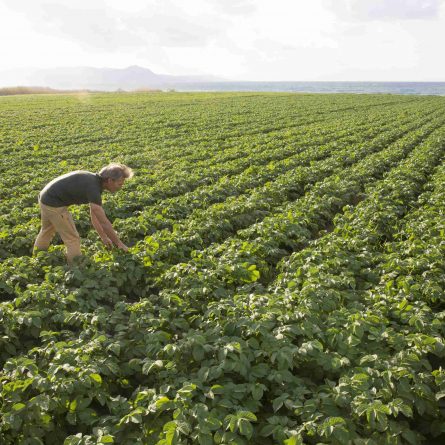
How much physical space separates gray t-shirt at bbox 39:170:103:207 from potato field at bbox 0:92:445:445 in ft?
3.34

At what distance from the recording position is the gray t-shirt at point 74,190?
6781 millimetres

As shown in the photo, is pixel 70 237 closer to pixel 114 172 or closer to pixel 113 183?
pixel 113 183

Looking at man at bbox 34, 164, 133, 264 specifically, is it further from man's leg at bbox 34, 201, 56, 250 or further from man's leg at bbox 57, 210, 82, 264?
man's leg at bbox 34, 201, 56, 250

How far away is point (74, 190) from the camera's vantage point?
6836 mm

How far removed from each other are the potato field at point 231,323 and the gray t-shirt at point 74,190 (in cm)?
102

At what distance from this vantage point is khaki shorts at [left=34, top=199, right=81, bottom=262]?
23.0ft

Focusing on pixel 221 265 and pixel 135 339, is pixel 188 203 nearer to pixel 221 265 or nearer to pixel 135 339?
pixel 221 265

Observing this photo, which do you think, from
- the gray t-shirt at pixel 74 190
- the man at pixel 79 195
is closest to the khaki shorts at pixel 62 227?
the man at pixel 79 195

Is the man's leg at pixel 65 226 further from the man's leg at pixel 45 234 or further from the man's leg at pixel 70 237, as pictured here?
the man's leg at pixel 45 234

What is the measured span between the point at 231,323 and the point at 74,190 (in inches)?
141

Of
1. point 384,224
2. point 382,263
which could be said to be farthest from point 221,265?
point 384,224

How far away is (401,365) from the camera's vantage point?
4.31 m

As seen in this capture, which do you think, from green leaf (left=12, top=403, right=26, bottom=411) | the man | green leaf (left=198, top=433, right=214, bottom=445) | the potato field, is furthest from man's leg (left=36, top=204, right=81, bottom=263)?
green leaf (left=198, top=433, right=214, bottom=445)

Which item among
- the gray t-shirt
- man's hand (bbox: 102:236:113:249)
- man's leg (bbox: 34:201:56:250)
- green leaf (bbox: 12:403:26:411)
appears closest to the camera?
green leaf (bbox: 12:403:26:411)
